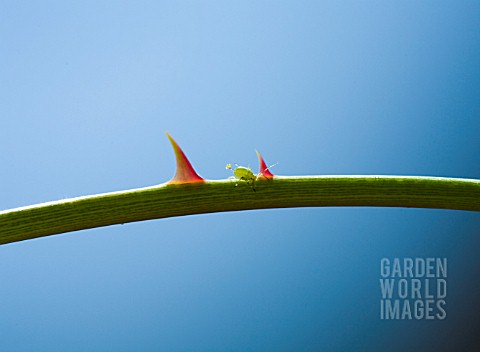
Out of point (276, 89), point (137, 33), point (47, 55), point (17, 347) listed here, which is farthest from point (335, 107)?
point (17, 347)

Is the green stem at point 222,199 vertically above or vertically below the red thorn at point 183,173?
below

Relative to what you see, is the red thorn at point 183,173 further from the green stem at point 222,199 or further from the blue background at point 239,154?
the blue background at point 239,154

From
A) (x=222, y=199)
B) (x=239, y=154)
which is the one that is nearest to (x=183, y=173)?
(x=222, y=199)

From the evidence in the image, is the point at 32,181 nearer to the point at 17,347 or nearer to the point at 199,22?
the point at 17,347

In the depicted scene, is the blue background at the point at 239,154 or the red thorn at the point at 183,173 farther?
the blue background at the point at 239,154

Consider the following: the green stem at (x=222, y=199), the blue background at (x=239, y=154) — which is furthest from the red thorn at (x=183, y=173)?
the blue background at (x=239, y=154)
